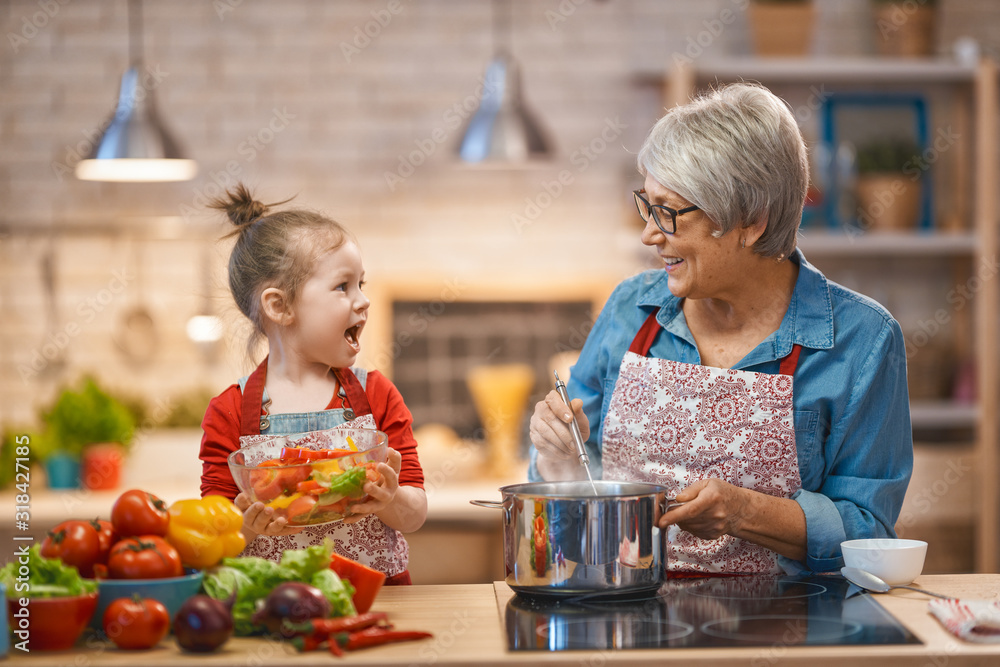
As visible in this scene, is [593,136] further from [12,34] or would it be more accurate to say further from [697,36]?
[12,34]

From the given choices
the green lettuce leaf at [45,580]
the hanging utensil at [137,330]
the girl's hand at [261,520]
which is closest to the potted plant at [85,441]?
the hanging utensil at [137,330]

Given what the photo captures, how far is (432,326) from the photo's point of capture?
3.91 meters

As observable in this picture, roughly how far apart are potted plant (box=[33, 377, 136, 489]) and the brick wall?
424mm

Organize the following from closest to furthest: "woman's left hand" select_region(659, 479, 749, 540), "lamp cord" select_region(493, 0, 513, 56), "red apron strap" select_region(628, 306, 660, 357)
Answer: "woman's left hand" select_region(659, 479, 749, 540) → "red apron strap" select_region(628, 306, 660, 357) → "lamp cord" select_region(493, 0, 513, 56)

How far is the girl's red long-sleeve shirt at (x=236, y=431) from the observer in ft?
5.30

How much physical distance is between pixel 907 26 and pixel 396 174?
1.95 metres

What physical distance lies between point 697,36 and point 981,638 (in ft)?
9.95

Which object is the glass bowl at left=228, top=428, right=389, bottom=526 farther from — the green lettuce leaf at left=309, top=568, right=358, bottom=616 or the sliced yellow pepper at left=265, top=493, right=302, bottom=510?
the green lettuce leaf at left=309, top=568, right=358, bottom=616

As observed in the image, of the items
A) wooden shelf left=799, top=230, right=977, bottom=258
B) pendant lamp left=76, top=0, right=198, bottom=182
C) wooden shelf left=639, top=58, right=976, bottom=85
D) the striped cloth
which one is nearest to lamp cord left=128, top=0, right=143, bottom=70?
pendant lamp left=76, top=0, right=198, bottom=182

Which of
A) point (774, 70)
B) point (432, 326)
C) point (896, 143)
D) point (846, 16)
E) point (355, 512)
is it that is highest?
point (846, 16)

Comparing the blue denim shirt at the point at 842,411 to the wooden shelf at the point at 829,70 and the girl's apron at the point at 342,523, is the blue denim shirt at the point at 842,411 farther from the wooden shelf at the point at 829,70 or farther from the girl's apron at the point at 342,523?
the wooden shelf at the point at 829,70

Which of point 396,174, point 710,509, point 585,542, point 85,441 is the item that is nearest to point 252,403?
point 585,542

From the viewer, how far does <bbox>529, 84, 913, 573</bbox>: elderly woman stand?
1654 mm

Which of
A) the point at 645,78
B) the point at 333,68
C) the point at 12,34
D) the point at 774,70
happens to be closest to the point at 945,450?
the point at 774,70
